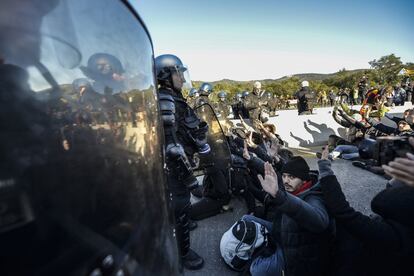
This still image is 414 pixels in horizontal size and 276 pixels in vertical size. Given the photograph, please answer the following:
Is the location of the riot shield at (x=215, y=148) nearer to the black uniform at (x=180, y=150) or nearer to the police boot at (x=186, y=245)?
the black uniform at (x=180, y=150)

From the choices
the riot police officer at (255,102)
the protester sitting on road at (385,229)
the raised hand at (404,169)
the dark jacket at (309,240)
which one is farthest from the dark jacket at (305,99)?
the raised hand at (404,169)

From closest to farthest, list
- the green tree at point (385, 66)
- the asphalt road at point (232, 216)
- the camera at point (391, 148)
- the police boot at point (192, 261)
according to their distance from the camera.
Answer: the camera at point (391, 148) < the police boot at point (192, 261) < the asphalt road at point (232, 216) < the green tree at point (385, 66)

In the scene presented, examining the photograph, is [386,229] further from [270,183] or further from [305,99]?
[305,99]

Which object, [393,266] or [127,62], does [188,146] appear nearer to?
[393,266]

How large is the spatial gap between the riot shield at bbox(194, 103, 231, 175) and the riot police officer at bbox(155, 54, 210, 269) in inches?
24.1

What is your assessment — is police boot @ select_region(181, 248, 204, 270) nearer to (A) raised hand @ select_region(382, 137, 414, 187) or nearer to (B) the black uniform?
(B) the black uniform

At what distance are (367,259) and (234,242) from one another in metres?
1.26

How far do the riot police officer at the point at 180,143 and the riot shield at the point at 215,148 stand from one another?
2.01 ft

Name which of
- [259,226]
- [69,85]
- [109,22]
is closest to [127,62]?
[109,22]

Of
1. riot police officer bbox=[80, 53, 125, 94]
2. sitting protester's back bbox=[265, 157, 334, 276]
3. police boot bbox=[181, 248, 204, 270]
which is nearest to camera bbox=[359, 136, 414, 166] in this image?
sitting protester's back bbox=[265, 157, 334, 276]

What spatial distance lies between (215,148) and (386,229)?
2272 mm

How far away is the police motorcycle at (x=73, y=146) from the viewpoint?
42cm

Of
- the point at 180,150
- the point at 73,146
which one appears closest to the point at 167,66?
the point at 180,150

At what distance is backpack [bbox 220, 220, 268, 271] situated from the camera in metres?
2.80
